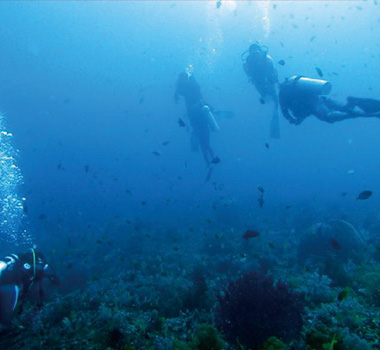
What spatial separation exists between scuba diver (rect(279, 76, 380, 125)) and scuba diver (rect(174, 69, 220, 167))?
4.93 meters

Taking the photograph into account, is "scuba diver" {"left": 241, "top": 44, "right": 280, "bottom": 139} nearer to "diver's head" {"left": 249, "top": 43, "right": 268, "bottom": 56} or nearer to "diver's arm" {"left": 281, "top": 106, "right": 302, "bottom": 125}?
"diver's head" {"left": 249, "top": 43, "right": 268, "bottom": 56}

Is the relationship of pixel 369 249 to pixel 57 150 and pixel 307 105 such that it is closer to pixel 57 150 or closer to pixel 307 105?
pixel 307 105

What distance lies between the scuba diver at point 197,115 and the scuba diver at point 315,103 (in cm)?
493

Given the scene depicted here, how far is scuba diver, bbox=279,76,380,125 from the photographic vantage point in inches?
324

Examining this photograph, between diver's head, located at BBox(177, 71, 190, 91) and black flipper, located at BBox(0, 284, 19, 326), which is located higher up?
diver's head, located at BBox(177, 71, 190, 91)

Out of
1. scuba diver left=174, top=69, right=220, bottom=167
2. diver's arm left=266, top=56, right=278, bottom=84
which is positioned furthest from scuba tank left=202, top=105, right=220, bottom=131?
diver's arm left=266, top=56, right=278, bottom=84

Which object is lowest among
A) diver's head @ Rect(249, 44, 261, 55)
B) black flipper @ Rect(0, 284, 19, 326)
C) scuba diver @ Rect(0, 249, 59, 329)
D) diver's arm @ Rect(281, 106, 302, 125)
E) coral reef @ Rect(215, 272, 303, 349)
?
coral reef @ Rect(215, 272, 303, 349)

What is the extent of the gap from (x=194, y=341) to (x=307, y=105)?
8340 mm

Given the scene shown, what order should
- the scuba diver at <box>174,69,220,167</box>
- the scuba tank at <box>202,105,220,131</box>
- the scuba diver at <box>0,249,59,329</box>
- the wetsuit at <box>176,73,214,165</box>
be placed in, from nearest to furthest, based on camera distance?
the scuba diver at <box>0,249,59,329</box>, the scuba tank at <box>202,105,220,131</box>, the scuba diver at <box>174,69,220,167</box>, the wetsuit at <box>176,73,214,165</box>

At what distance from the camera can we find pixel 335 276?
742 centimetres

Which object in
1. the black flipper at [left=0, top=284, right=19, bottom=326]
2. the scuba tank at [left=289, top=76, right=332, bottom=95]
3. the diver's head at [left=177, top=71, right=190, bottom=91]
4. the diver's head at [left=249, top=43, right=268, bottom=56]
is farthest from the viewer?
the diver's head at [left=177, top=71, right=190, bottom=91]

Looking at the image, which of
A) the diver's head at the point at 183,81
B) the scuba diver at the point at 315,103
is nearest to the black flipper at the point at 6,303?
the scuba diver at the point at 315,103

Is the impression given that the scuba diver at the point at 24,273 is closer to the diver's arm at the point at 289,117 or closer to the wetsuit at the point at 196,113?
the diver's arm at the point at 289,117

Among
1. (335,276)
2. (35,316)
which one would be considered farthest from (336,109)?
(35,316)
